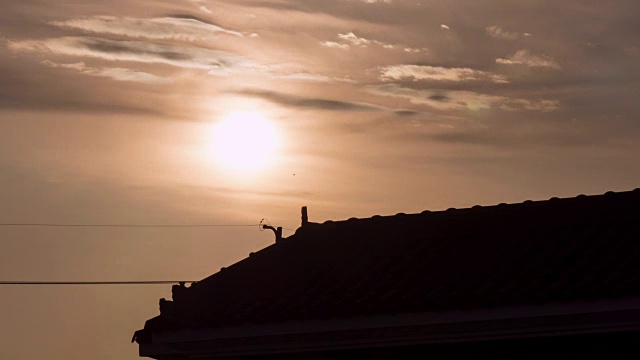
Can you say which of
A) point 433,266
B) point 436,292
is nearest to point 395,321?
point 436,292

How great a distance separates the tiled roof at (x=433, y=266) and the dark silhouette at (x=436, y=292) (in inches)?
0.8

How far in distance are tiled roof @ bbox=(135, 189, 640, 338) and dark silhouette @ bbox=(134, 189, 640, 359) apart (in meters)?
0.02

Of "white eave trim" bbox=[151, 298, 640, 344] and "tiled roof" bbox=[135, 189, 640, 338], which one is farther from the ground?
"tiled roof" bbox=[135, 189, 640, 338]

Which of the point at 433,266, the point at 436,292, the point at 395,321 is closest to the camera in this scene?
the point at 395,321

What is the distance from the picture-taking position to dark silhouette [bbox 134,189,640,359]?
36.6ft

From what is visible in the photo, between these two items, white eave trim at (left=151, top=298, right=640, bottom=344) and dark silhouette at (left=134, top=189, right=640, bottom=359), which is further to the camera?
dark silhouette at (left=134, top=189, right=640, bottom=359)

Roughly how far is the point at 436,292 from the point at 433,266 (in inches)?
70.9

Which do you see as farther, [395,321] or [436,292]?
[436,292]

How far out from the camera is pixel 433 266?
1375 centimetres

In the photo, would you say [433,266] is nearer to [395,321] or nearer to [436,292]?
[436,292]

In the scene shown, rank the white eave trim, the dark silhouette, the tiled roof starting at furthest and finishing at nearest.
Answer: the tiled roof → the dark silhouette → the white eave trim

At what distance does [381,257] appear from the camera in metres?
14.8

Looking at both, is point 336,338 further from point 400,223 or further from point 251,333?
point 400,223

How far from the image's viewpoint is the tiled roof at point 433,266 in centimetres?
1158
